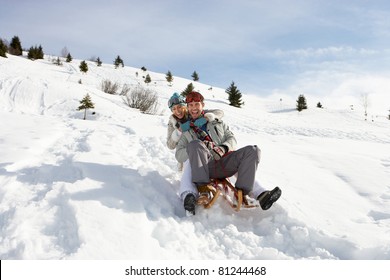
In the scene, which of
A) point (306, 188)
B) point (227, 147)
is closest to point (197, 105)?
point (227, 147)

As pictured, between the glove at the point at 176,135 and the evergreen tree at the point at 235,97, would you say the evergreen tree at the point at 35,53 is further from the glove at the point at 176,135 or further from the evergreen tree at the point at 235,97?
the glove at the point at 176,135

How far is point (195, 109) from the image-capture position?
3.85 metres

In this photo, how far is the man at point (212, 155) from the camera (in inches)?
130

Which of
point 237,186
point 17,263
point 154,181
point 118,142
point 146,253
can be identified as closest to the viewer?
point 17,263

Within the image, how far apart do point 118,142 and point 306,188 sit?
11.2 feet

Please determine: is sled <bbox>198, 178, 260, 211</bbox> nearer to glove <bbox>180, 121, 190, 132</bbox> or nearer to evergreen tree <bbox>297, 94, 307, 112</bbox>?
glove <bbox>180, 121, 190, 132</bbox>

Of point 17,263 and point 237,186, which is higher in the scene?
point 237,186

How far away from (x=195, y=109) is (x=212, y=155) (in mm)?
624

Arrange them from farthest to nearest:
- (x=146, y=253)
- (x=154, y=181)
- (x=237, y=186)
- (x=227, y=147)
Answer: (x=154, y=181) → (x=227, y=147) → (x=237, y=186) → (x=146, y=253)

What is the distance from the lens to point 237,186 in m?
3.34

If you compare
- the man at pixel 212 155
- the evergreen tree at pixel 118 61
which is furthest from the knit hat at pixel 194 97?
the evergreen tree at pixel 118 61

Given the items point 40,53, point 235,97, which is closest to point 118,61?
point 40,53

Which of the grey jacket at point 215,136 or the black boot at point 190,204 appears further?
the grey jacket at point 215,136

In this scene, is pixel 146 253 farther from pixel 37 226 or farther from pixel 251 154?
pixel 251 154
